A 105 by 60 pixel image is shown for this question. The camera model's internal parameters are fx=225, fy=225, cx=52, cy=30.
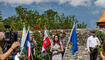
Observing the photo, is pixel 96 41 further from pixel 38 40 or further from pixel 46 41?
pixel 38 40

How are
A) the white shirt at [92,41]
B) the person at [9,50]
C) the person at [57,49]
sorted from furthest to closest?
the white shirt at [92,41]
the person at [57,49]
the person at [9,50]

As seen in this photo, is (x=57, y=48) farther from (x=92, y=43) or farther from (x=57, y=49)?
(x=92, y=43)

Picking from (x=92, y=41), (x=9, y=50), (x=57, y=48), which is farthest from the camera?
(x=92, y=41)

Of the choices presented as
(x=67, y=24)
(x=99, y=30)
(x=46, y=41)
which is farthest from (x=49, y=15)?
(x=46, y=41)

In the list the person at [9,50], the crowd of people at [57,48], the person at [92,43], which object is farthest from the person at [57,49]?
the person at [9,50]

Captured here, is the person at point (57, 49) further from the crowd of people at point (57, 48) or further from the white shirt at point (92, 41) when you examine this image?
the white shirt at point (92, 41)

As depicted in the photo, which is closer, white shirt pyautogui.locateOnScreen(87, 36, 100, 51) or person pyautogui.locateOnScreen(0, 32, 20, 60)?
person pyautogui.locateOnScreen(0, 32, 20, 60)

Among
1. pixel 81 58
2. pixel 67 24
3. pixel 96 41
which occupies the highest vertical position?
pixel 67 24

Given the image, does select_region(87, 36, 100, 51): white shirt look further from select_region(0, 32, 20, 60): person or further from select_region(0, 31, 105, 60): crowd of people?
select_region(0, 32, 20, 60): person

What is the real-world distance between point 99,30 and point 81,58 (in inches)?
64.7

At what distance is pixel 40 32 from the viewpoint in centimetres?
1062

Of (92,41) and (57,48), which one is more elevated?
(92,41)

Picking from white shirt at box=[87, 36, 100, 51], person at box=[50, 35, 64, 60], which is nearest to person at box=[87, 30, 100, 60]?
white shirt at box=[87, 36, 100, 51]

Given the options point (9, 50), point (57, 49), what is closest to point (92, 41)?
point (57, 49)
